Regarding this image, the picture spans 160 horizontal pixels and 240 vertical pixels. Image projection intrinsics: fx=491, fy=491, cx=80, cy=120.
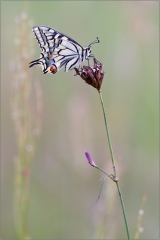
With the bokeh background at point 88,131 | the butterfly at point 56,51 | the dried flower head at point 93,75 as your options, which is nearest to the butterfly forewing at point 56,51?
the butterfly at point 56,51

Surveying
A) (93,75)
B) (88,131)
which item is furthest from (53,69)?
(88,131)

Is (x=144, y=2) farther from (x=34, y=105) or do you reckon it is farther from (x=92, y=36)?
(x=34, y=105)

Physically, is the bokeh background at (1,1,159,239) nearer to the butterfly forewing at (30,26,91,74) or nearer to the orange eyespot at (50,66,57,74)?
the butterfly forewing at (30,26,91,74)

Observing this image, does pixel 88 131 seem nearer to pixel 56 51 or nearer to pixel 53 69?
pixel 56 51

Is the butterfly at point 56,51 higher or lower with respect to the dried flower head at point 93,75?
higher

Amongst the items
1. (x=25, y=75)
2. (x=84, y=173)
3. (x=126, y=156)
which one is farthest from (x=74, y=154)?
(x=25, y=75)

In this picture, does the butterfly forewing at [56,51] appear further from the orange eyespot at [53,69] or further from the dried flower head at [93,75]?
the dried flower head at [93,75]
